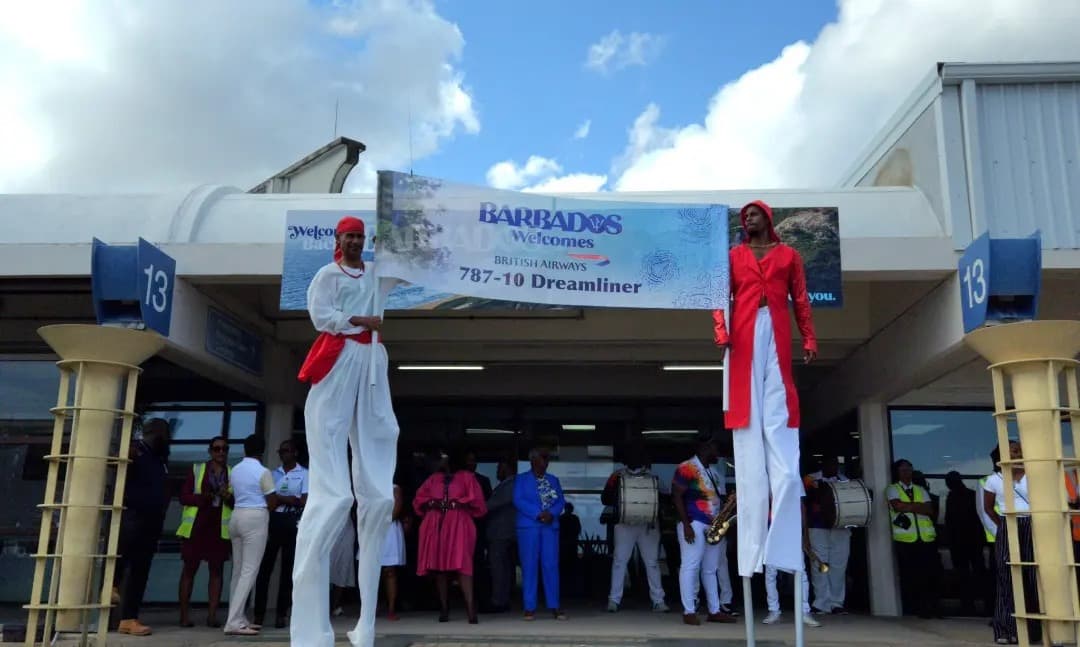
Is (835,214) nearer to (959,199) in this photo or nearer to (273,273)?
(959,199)

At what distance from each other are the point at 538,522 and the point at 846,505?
134 inches

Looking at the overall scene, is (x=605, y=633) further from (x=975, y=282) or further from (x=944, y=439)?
(x=944, y=439)

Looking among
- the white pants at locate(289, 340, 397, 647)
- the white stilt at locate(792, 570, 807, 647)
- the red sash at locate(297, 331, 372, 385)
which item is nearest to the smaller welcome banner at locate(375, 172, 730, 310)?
the red sash at locate(297, 331, 372, 385)

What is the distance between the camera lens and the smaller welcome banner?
5461 mm

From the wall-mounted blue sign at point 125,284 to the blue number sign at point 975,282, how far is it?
669 centimetres

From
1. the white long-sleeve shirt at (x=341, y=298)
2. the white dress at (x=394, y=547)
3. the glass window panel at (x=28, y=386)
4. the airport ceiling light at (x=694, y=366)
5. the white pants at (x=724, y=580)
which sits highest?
the airport ceiling light at (x=694, y=366)

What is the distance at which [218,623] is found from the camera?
909 cm

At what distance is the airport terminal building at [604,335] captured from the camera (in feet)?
27.3

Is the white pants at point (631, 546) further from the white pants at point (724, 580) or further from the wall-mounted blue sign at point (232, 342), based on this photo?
the wall-mounted blue sign at point (232, 342)

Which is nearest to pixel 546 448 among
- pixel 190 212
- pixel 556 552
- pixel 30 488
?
pixel 556 552

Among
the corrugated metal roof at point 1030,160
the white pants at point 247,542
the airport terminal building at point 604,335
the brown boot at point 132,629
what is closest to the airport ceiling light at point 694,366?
the airport terminal building at point 604,335

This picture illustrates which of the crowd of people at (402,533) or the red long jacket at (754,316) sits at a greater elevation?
the red long jacket at (754,316)

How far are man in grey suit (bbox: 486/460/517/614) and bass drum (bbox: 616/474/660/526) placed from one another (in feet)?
3.86

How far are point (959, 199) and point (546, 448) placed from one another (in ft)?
15.7
